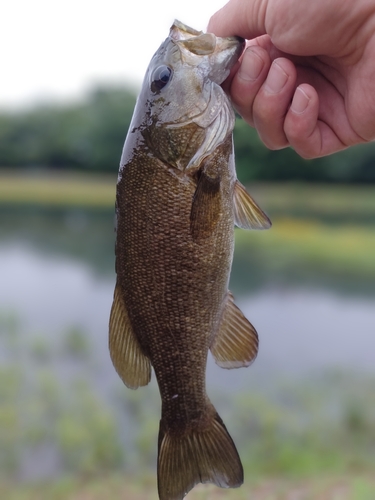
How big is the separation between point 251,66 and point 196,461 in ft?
3.67

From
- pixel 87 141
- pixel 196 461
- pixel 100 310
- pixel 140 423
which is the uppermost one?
pixel 87 141

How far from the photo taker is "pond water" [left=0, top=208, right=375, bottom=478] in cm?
453

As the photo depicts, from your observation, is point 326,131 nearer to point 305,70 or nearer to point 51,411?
point 305,70

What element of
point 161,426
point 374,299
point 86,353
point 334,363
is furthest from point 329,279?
point 161,426

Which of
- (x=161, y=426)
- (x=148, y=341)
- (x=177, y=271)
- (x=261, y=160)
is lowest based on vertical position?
(x=161, y=426)

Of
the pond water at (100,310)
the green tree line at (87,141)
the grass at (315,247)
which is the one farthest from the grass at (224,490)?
the green tree line at (87,141)

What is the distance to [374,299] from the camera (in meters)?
5.45

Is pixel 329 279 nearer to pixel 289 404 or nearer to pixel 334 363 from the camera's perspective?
pixel 334 363

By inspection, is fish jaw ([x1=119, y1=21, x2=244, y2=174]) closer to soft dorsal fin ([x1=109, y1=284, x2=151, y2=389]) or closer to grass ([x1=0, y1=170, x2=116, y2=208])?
soft dorsal fin ([x1=109, y1=284, x2=151, y2=389])

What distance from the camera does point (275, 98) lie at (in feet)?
4.47

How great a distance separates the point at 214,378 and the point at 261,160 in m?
2.33

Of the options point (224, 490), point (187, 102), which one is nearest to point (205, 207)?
point (187, 102)

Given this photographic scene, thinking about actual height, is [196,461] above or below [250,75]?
below

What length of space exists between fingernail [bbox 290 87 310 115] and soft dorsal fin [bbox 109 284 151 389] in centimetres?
77
